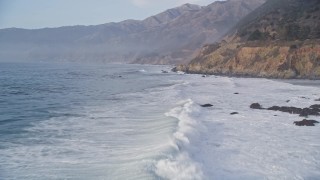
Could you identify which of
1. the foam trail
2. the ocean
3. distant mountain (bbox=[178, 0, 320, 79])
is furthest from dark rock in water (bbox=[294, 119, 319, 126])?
distant mountain (bbox=[178, 0, 320, 79])

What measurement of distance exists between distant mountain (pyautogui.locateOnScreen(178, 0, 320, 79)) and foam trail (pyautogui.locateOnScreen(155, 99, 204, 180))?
4859 cm

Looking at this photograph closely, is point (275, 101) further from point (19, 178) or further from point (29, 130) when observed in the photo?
point (19, 178)

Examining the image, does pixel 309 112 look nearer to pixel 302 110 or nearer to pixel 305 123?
pixel 302 110

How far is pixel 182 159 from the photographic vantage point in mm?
12805

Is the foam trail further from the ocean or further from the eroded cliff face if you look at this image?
the eroded cliff face

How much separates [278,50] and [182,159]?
60790 millimetres

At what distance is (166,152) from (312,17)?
79.8m

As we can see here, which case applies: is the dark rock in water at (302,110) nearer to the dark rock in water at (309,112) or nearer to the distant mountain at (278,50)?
the dark rock in water at (309,112)

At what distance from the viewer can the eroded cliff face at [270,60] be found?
6428 centimetres

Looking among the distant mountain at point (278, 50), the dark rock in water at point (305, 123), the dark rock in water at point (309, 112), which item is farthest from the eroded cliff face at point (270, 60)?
the dark rock in water at point (305, 123)

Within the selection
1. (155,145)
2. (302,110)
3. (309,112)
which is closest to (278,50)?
(302,110)

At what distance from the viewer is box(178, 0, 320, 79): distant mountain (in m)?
65.2

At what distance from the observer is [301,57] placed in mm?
65000

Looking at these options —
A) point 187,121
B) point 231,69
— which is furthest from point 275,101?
point 231,69
